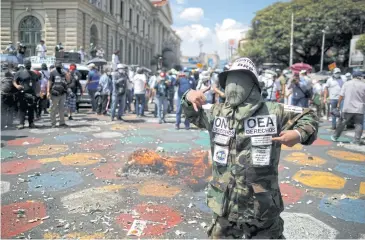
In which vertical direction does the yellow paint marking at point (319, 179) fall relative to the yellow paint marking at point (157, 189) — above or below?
above

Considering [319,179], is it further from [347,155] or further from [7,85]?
[7,85]

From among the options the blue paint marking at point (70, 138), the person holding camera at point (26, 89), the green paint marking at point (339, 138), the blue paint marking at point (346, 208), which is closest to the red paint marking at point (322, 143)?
A: the green paint marking at point (339, 138)

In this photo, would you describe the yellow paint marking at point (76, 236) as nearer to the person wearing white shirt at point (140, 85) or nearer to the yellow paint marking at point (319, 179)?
the yellow paint marking at point (319, 179)

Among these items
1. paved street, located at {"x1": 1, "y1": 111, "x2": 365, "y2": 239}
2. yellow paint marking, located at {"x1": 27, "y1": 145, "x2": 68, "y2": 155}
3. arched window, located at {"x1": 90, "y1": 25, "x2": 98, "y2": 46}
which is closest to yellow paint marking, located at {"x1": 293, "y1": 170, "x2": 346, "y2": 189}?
paved street, located at {"x1": 1, "y1": 111, "x2": 365, "y2": 239}

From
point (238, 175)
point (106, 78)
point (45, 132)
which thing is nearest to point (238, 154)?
point (238, 175)

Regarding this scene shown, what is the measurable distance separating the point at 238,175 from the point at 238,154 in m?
0.14

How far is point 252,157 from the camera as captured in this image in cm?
221

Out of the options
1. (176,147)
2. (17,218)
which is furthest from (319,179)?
(17,218)

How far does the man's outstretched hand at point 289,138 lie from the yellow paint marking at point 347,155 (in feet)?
18.5

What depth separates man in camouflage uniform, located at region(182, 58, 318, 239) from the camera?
2.21 meters

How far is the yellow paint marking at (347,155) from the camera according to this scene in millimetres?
7006

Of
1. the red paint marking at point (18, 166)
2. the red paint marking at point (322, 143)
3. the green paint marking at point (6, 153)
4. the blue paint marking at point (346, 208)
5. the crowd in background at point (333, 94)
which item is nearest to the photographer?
the blue paint marking at point (346, 208)

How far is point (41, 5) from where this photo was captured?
95.1ft

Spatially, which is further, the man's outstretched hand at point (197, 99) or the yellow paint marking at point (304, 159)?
the yellow paint marking at point (304, 159)
